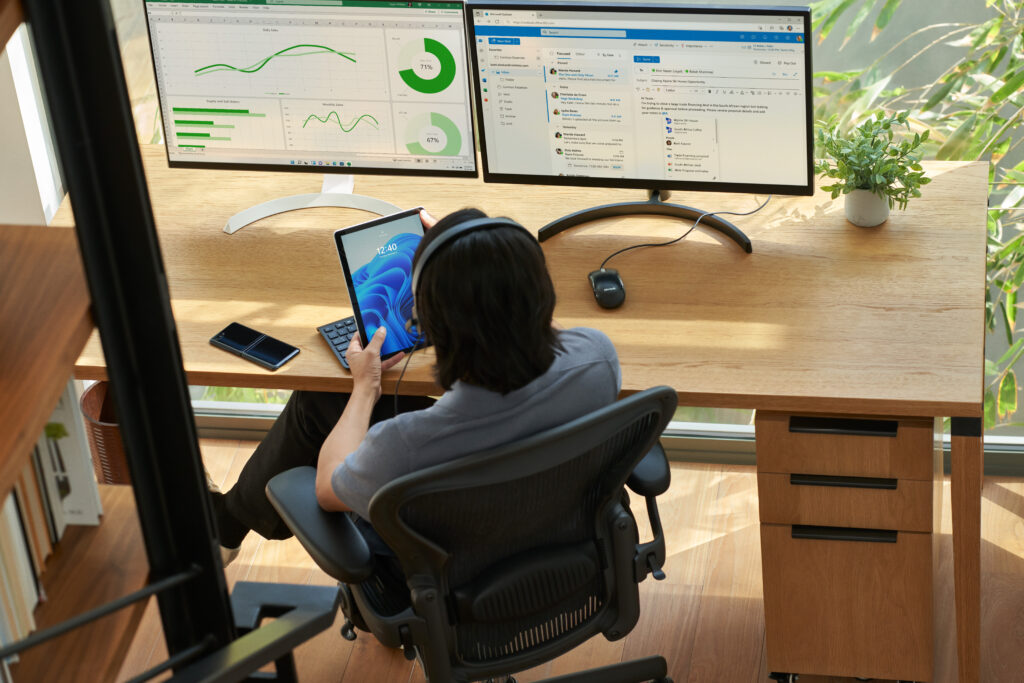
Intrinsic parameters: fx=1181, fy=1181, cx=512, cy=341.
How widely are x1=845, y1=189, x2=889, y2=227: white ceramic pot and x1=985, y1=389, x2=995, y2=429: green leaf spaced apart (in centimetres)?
57

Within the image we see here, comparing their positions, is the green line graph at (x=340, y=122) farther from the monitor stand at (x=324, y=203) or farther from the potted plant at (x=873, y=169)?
the potted plant at (x=873, y=169)

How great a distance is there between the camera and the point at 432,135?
2.19 meters

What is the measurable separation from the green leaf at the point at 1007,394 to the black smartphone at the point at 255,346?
4.92 feet

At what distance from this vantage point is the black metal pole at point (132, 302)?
661 mm

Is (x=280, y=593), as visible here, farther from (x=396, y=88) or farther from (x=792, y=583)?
(x=396, y=88)

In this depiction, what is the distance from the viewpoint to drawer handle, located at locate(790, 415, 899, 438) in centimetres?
177

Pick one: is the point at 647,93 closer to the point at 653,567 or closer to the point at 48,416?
the point at 653,567

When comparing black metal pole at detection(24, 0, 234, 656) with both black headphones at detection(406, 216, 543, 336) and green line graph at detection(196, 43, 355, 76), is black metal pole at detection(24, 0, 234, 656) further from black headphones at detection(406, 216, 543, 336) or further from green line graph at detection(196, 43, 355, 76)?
green line graph at detection(196, 43, 355, 76)

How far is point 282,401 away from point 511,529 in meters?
1.46

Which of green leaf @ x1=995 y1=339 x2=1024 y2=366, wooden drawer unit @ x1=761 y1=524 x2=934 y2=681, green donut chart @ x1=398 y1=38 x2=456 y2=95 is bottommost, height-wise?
wooden drawer unit @ x1=761 y1=524 x2=934 y2=681

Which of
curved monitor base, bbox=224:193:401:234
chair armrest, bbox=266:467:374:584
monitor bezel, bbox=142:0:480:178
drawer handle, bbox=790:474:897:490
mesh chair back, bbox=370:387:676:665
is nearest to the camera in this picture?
mesh chair back, bbox=370:387:676:665

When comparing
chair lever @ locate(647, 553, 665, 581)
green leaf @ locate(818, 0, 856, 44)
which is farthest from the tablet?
green leaf @ locate(818, 0, 856, 44)

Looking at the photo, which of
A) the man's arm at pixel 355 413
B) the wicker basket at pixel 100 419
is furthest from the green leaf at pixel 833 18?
the wicker basket at pixel 100 419

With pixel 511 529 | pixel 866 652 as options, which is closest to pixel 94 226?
pixel 511 529
